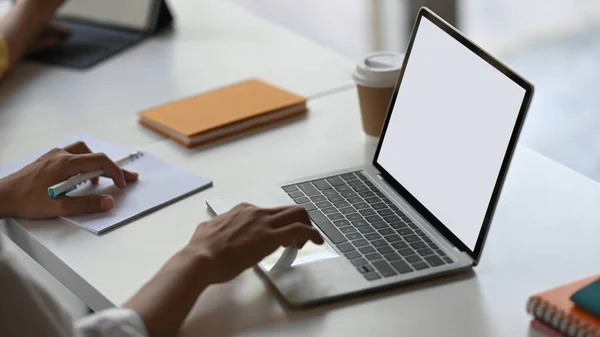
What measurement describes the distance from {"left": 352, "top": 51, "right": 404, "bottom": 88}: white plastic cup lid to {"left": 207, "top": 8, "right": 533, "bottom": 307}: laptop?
121mm

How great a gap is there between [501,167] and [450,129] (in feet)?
0.47

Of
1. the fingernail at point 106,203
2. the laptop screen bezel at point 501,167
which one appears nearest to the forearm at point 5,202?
the fingernail at point 106,203

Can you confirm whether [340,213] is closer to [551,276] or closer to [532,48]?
[551,276]

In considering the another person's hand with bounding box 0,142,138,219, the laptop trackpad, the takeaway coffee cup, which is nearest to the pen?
the another person's hand with bounding box 0,142,138,219

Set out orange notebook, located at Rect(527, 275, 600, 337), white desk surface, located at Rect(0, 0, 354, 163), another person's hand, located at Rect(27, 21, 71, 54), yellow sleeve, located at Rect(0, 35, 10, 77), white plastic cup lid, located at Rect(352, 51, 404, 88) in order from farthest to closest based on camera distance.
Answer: another person's hand, located at Rect(27, 21, 71, 54), yellow sleeve, located at Rect(0, 35, 10, 77), white desk surface, located at Rect(0, 0, 354, 163), white plastic cup lid, located at Rect(352, 51, 404, 88), orange notebook, located at Rect(527, 275, 600, 337)

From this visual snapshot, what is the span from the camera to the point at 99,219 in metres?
1.34

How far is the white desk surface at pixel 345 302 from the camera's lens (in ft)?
3.35

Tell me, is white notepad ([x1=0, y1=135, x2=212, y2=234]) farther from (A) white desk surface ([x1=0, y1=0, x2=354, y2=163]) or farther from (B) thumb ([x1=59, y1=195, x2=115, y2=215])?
(A) white desk surface ([x1=0, y1=0, x2=354, y2=163])

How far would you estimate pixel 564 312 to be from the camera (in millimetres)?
947

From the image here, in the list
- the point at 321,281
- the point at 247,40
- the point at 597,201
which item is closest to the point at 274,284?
Answer: the point at 321,281

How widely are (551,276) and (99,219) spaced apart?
2.19ft

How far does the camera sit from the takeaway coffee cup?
1.47 m

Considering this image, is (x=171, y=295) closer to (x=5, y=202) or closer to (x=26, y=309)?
(x=26, y=309)

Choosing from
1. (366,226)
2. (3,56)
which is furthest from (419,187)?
(3,56)
